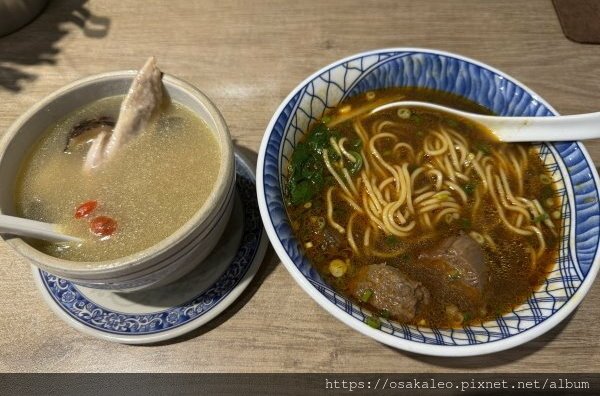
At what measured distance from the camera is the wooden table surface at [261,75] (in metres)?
1.37

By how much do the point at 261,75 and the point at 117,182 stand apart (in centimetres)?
100

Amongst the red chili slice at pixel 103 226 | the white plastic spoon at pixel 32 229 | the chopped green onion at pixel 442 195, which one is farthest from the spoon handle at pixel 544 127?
the white plastic spoon at pixel 32 229

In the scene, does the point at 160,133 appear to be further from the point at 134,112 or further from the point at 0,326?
the point at 0,326

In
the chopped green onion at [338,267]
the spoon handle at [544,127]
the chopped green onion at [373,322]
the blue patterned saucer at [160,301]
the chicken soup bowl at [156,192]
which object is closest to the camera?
the chicken soup bowl at [156,192]

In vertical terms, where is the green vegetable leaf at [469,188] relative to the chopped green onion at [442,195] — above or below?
above

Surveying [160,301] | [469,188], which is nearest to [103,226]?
[160,301]

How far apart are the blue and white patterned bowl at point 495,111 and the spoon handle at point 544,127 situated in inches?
1.8

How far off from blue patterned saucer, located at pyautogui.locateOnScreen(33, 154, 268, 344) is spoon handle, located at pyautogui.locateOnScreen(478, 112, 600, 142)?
1.03 m

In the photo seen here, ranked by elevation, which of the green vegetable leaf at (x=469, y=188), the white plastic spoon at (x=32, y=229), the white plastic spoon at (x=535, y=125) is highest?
the white plastic spoon at (x=535, y=125)

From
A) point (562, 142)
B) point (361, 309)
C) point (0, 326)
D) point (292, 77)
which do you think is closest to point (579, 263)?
point (562, 142)

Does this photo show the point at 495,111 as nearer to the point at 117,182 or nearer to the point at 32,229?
the point at 117,182

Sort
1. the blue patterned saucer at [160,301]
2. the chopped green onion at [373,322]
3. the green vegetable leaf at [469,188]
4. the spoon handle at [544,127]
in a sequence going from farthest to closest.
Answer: the green vegetable leaf at [469,188]
the spoon handle at [544,127]
the blue patterned saucer at [160,301]
the chopped green onion at [373,322]

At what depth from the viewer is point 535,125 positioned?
160cm

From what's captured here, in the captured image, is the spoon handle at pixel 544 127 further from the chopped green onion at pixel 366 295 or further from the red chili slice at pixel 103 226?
the red chili slice at pixel 103 226
